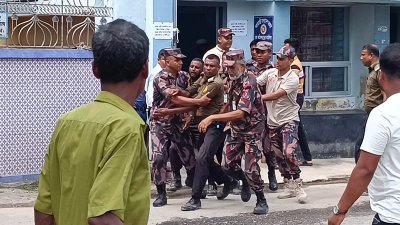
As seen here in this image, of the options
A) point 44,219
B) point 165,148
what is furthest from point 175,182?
point 44,219

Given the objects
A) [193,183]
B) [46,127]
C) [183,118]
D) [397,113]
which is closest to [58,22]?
[46,127]

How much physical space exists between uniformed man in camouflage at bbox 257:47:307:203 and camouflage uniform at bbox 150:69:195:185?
102 cm

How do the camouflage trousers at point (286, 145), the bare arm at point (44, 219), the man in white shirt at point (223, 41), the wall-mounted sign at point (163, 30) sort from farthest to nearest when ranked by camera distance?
the wall-mounted sign at point (163, 30), the man in white shirt at point (223, 41), the camouflage trousers at point (286, 145), the bare arm at point (44, 219)

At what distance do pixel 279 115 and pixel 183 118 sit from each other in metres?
1.14

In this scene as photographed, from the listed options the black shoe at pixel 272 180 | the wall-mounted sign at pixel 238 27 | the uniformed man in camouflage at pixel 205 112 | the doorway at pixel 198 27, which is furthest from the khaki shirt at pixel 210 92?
the doorway at pixel 198 27

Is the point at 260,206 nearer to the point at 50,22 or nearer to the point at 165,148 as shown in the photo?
the point at 165,148

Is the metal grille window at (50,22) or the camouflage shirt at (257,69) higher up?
the metal grille window at (50,22)

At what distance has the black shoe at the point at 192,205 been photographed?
851cm

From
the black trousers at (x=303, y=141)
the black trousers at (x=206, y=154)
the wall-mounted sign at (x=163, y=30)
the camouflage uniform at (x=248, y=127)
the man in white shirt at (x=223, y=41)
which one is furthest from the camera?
the black trousers at (x=303, y=141)

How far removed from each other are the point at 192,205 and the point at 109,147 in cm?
576

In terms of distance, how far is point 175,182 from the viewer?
965cm

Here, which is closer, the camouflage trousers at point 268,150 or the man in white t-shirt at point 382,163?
the man in white t-shirt at point 382,163

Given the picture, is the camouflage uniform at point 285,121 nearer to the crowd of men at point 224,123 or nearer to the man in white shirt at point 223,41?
the crowd of men at point 224,123

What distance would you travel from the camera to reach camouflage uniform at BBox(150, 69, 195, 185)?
28.4ft
